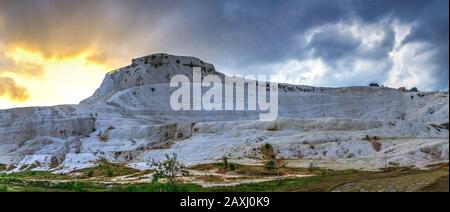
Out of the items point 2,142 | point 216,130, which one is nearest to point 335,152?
point 216,130

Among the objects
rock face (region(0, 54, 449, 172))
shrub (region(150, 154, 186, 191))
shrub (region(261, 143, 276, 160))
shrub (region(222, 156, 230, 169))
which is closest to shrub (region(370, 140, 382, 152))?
rock face (region(0, 54, 449, 172))

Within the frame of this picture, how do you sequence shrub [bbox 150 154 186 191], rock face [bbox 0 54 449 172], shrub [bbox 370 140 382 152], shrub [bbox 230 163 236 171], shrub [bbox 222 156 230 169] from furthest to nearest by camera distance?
rock face [bbox 0 54 449 172]
shrub [bbox 370 140 382 152]
shrub [bbox 222 156 230 169]
shrub [bbox 230 163 236 171]
shrub [bbox 150 154 186 191]

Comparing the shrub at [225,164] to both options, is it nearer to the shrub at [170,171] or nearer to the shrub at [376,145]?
the shrub at [376,145]

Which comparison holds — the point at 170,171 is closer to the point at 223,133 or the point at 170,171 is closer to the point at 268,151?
the point at 268,151

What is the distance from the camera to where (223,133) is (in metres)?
41.6

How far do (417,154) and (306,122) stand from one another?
1462 cm

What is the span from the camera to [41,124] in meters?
47.8

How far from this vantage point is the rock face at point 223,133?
105 feet

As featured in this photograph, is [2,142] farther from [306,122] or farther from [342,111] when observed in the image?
[342,111]

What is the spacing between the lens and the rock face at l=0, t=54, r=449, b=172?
31984 millimetres

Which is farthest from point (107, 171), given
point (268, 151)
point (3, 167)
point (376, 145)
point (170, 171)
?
point (170, 171)

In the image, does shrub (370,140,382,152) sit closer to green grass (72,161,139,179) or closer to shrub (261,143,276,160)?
shrub (261,143,276,160)

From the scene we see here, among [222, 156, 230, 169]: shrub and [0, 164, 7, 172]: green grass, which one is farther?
[0, 164, 7, 172]: green grass

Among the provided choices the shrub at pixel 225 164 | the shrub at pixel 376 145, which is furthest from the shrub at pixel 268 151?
the shrub at pixel 376 145
